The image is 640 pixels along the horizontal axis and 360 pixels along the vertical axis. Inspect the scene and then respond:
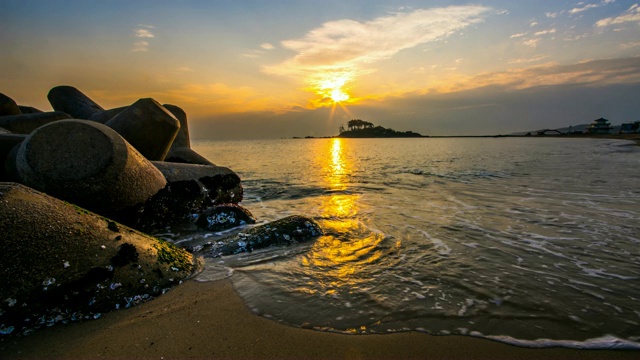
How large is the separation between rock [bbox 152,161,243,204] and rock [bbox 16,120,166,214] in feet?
5.13

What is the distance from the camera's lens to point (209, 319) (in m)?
2.98

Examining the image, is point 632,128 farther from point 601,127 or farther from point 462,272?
point 462,272

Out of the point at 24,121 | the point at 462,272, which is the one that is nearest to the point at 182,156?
the point at 24,121

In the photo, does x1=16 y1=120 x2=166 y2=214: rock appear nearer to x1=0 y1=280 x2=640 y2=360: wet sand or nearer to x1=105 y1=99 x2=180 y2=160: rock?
x1=0 y1=280 x2=640 y2=360: wet sand

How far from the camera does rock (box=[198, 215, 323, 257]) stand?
493 cm

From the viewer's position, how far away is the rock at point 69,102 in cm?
1209

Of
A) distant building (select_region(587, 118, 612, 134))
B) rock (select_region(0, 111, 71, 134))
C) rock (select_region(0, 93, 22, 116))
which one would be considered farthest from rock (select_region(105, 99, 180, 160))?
distant building (select_region(587, 118, 612, 134))

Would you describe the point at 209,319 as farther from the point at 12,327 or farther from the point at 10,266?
the point at 10,266

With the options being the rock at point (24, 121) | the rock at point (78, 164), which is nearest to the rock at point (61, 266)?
the rock at point (78, 164)

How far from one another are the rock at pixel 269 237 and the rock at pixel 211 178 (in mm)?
2298

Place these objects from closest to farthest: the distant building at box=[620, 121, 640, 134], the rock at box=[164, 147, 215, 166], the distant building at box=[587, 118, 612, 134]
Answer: the rock at box=[164, 147, 215, 166], the distant building at box=[620, 121, 640, 134], the distant building at box=[587, 118, 612, 134]

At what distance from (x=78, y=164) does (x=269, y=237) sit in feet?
9.72

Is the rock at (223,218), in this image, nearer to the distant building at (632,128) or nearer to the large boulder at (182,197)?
the large boulder at (182,197)

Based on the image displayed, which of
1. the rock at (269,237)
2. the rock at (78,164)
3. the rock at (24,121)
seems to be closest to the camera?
the rock at (78,164)
